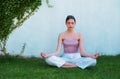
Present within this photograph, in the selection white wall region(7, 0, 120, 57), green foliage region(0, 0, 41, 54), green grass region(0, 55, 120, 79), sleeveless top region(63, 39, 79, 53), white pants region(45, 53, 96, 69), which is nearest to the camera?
green grass region(0, 55, 120, 79)

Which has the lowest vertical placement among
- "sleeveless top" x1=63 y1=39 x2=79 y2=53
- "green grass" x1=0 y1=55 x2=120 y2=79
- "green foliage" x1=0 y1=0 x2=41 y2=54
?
"green grass" x1=0 y1=55 x2=120 y2=79

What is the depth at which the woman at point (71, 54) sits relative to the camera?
9148 mm

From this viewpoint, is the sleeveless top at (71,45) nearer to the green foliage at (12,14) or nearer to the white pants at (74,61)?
the white pants at (74,61)

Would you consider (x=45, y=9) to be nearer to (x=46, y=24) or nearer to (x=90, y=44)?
(x=46, y=24)

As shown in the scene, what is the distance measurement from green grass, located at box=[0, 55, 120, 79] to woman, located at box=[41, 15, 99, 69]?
144 mm

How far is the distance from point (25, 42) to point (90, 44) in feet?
4.81

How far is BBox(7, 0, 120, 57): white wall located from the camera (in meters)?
10.6

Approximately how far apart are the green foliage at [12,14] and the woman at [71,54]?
4.05 feet

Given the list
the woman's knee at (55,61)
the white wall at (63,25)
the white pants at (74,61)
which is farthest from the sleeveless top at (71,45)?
the white wall at (63,25)

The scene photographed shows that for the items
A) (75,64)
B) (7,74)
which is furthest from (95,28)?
(7,74)

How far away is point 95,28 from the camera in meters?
10.8

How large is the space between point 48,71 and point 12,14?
1929 millimetres

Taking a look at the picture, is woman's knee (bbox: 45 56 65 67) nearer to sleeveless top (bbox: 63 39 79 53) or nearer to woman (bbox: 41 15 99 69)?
woman (bbox: 41 15 99 69)

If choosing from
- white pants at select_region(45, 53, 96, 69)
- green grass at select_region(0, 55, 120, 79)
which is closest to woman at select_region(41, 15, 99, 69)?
white pants at select_region(45, 53, 96, 69)
